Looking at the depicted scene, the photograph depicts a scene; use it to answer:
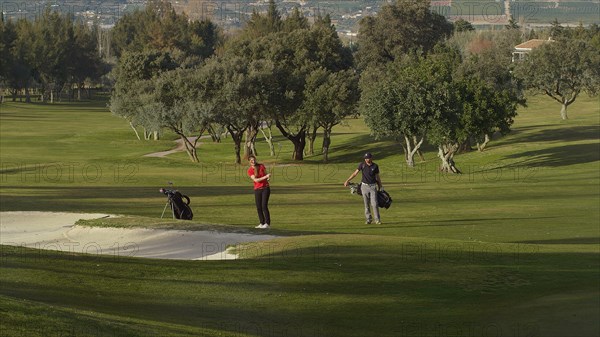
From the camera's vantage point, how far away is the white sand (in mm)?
21719

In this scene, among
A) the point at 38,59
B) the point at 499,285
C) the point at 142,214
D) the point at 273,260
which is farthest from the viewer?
the point at 38,59

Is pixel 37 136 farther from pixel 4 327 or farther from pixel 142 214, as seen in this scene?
pixel 4 327

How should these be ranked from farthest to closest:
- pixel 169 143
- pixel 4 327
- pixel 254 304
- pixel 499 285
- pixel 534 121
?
1. pixel 534 121
2. pixel 169 143
3. pixel 499 285
4. pixel 254 304
5. pixel 4 327

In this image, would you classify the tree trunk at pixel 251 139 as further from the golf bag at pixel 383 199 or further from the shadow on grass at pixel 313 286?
the shadow on grass at pixel 313 286

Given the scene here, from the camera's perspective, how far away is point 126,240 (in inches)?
923

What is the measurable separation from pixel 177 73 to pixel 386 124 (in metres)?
17.9

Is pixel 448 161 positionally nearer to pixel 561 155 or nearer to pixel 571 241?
pixel 561 155

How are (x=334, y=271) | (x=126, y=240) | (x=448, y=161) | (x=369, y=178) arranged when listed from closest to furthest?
1. (x=334, y=271)
2. (x=126, y=240)
3. (x=369, y=178)
4. (x=448, y=161)

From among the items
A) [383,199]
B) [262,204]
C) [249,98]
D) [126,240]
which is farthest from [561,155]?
[126,240]

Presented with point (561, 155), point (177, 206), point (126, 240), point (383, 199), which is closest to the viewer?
point (126, 240)

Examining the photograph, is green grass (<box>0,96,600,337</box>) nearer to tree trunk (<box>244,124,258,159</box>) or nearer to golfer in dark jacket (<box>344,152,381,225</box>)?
golfer in dark jacket (<box>344,152,381,225</box>)

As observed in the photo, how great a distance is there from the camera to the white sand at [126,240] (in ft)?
71.3

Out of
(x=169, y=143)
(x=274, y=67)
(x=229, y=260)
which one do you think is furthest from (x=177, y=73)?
(x=229, y=260)

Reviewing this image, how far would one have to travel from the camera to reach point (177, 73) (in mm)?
71000
